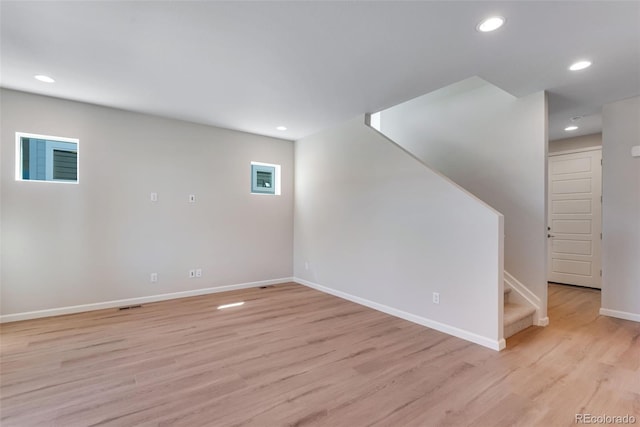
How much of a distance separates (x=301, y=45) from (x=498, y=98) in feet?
8.99

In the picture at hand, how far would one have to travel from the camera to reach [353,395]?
2.01 meters

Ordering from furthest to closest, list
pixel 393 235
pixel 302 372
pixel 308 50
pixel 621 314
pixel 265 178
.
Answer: pixel 265 178
pixel 393 235
pixel 621 314
pixel 308 50
pixel 302 372

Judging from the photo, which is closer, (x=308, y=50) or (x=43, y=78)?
(x=308, y=50)

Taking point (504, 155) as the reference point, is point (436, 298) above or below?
below

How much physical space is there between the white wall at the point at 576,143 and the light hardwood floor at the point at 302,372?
3126 mm

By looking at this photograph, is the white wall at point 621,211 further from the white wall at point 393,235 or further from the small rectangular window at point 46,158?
the small rectangular window at point 46,158

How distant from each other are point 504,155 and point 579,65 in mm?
1129

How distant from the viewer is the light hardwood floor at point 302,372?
182 cm

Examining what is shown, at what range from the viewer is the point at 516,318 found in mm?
3062

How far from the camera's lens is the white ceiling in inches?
77.4

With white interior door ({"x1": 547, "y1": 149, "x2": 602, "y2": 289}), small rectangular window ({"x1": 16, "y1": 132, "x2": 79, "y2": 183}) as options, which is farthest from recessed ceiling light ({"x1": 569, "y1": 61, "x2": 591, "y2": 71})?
small rectangular window ({"x1": 16, "y1": 132, "x2": 79, "y2": 183})

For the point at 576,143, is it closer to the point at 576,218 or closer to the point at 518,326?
the point at 576,218

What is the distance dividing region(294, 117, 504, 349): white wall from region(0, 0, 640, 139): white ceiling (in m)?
0.97

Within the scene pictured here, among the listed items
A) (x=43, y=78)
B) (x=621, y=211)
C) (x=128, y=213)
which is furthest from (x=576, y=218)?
(x=43, y=78)
